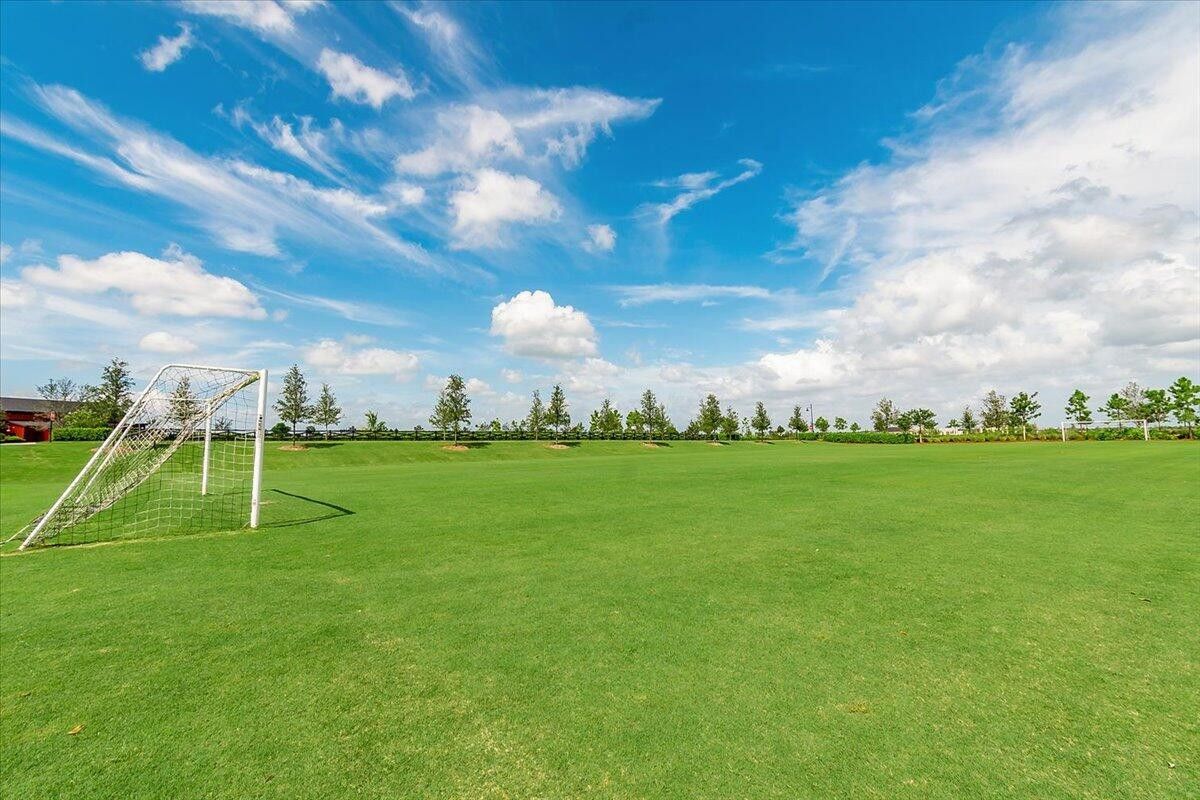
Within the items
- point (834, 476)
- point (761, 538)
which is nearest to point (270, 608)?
point (761, 538)

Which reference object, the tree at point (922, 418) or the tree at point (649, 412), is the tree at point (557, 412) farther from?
the tree at point (922, 418)

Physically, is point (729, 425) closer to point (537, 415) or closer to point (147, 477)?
point (537, 415)

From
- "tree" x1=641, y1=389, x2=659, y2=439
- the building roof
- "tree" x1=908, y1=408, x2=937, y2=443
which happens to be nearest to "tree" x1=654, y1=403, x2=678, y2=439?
"tree" x1=641, y1=389, x2=659, y2=439

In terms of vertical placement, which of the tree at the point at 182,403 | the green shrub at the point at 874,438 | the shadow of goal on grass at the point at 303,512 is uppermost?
the tree at the point at 182,403

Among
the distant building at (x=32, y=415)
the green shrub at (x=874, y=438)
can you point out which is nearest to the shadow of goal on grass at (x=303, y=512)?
the distant building at (x=32, y=415)

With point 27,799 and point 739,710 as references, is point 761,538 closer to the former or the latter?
point 739,710

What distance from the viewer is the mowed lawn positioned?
3631 mm

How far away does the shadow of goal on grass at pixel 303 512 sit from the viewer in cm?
1361

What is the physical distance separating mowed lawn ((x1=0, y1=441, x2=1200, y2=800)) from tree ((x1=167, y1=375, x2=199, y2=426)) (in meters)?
5.91

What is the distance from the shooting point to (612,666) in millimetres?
5133

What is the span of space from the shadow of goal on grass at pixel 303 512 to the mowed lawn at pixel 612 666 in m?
2.11

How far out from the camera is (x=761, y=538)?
1086 cm

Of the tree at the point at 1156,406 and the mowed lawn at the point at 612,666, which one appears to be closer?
the mowed lawn at the point at 612,666

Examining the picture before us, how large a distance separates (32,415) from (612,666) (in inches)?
4185
